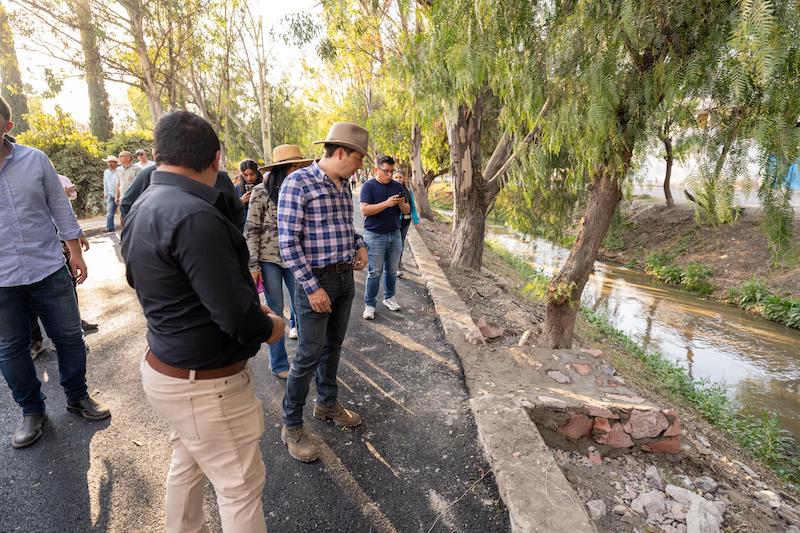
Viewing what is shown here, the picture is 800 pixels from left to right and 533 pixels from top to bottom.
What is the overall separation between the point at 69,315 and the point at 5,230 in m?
0.65

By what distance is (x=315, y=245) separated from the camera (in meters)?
2.69

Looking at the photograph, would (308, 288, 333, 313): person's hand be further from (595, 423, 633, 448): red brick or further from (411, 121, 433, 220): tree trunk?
(411, 121, 433, 220): tree trunk

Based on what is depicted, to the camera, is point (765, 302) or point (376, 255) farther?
point (765, 302)

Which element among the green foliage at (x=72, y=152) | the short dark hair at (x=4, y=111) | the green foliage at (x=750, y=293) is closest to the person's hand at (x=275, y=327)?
the short dark hair at (x=4, y=111)

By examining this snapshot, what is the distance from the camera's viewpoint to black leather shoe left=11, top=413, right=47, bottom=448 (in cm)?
271

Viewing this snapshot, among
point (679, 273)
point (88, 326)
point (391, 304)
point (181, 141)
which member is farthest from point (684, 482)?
point (679, 273)

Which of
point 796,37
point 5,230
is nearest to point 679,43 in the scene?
point 796,37

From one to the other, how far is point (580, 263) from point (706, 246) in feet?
46.7

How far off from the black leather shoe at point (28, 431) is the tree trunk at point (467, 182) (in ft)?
21.0

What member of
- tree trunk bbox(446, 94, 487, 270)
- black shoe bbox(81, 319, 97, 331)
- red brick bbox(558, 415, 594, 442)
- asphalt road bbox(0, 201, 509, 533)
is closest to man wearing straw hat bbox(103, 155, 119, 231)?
black shoe bbox(81, 319, 97, 331)

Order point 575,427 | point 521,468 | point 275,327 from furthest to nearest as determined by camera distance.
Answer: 1. point 575,427
2. point 521,468
3. point 275,327

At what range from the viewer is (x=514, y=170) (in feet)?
20.5

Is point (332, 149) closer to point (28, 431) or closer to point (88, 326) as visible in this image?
point (28, 431)

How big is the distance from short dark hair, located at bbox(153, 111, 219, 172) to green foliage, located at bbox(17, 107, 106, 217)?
15.2 m
